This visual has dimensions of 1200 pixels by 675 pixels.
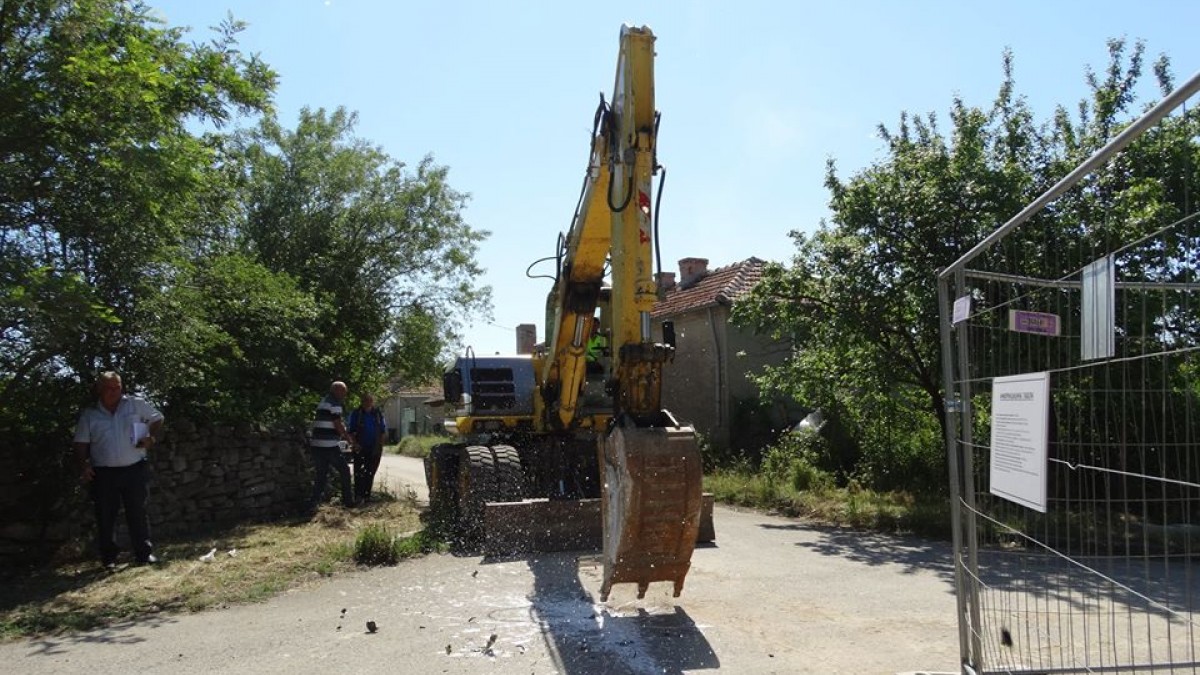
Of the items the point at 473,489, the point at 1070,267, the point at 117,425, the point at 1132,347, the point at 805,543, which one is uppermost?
the point at 1070,267

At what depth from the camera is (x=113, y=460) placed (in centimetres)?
825

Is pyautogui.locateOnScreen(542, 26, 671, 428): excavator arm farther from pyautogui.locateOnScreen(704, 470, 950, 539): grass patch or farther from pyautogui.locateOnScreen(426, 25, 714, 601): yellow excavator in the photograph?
pyautogui.locateOnScreen(704, 470, 950, 539): grass patch

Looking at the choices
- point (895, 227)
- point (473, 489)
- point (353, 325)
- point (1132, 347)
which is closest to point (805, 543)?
point (473, 489)

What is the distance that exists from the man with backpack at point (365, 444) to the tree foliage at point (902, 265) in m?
5.99

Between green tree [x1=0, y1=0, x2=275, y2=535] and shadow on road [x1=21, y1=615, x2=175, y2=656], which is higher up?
green tree [x1=0, y1=0, x2=275, y2=535]

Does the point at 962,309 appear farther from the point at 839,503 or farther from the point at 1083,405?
the point at 839,503

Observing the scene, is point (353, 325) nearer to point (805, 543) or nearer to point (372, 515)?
point (372, 515)

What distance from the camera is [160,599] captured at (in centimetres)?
718

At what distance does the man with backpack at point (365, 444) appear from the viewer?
13.3 meters

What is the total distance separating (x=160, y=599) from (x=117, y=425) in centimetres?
195

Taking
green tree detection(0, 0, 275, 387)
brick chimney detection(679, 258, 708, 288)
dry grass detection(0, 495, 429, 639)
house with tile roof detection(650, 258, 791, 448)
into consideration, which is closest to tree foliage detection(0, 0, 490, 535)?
green tree detection(0, 0, 275, 387)

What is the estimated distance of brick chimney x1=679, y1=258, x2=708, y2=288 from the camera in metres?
25.4

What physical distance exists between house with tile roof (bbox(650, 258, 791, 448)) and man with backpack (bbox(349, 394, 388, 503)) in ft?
26.3

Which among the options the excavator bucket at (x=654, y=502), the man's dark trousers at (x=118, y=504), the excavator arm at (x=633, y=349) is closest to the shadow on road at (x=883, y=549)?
the excavator bucket at (x=654, y=502)
